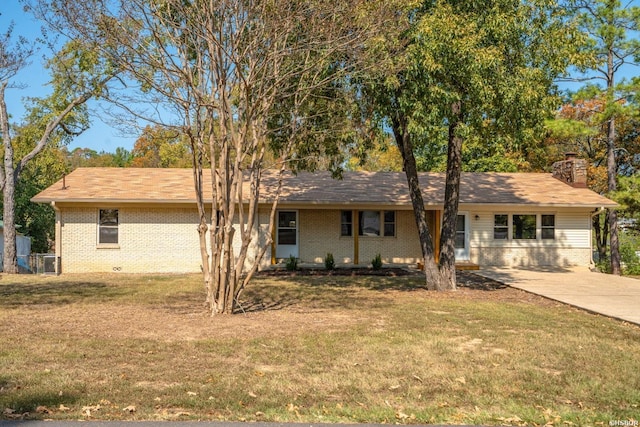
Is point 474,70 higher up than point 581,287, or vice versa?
point 474,70

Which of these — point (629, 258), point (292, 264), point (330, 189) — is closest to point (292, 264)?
point (292, 264)

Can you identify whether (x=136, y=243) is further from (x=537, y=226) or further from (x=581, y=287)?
(x=537, y=226)

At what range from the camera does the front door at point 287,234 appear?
2230 centimetres

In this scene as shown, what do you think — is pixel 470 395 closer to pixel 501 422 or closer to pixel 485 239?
pixel 501 422

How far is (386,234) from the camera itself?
2294cm

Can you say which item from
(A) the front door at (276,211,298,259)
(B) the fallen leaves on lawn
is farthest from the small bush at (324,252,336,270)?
(B) the fallen leaves on lawn

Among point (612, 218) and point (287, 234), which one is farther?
point (612, 218)

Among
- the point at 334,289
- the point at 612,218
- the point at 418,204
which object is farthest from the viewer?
the point at 612,218

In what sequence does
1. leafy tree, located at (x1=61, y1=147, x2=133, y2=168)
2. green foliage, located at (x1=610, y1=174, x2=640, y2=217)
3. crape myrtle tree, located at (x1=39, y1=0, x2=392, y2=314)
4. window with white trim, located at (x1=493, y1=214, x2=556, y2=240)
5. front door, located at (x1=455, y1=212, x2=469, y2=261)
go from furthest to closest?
leafy tree, located at (x1=61, y1=147, x2=133, y2=168), window with white trim, located at (x1=493, y1=214, x2=556, y2=240), front door, located at (x1=455, y1=212, x2=469, y2=261), green foliage, located at (x1=610, y1=174, x2=640, y2=217), crape myrtle tree, located at (x1=39, y1=0, x2=392, y2=314)

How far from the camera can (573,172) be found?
994 inches

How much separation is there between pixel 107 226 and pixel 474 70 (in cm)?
1427

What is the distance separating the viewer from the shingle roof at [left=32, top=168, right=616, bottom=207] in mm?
20750

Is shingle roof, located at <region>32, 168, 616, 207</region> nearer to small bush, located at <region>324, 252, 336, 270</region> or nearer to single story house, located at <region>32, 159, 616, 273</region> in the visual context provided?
single story house, located at <region>32, 159, 616, 273</region>

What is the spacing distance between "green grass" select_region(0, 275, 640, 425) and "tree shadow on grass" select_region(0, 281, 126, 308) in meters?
0.18
